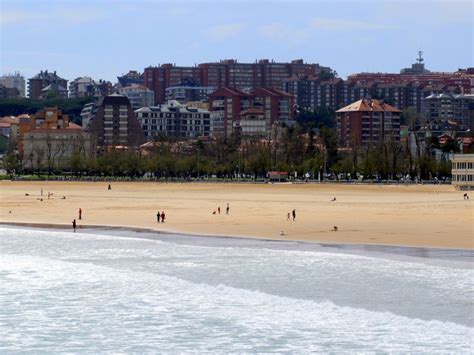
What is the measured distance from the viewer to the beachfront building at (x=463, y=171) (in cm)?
7725

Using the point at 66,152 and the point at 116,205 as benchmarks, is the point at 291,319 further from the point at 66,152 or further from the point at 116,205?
the point at 66,152

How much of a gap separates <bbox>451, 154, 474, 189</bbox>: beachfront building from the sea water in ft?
146

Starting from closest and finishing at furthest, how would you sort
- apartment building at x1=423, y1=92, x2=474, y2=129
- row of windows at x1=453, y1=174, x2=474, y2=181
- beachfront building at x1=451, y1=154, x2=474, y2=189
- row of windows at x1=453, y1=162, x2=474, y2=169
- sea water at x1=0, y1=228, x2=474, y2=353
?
sea water at x1=0, y1=228, x2=474, y2=353 → beachfront building at x1=451, y1=154, x2=474, y2=189 → row of windows at x1=453, y1=162, x2=474, y2=169 → row of windows at x1=453, y1=174, x2=474, y2=181 → apartment building at x1=423, y1=92, x2=474, y2=129

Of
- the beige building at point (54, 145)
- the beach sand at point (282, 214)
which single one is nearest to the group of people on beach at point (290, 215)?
the beach sand at point (282, 214)

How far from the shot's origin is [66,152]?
13150 centimetres

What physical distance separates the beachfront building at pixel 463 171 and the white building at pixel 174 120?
335 feet

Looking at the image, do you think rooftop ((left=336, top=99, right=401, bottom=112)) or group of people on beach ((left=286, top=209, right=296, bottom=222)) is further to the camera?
rooftop ((left=336, top=99, right=401, bottom=112))

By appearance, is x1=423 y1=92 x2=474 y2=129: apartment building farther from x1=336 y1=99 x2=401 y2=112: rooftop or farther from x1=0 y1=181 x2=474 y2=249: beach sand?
x1=0 y1=181 x2=474 y2=249: beach sand

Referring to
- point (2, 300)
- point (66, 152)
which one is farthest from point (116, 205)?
point (66, 152)

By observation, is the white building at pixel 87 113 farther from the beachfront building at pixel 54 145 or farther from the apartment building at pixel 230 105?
the beachfront building at pixel 54 145

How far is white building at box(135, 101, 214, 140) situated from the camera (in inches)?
7116

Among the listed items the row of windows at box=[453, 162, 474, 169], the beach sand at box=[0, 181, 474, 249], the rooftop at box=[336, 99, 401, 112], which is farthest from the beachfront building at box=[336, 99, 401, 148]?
the beach sand at box=[0, 181, 474, 249]

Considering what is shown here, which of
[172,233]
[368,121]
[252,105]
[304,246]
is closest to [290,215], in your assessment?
[172,233]

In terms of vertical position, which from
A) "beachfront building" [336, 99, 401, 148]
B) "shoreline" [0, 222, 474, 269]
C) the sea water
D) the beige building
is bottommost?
the sea water
